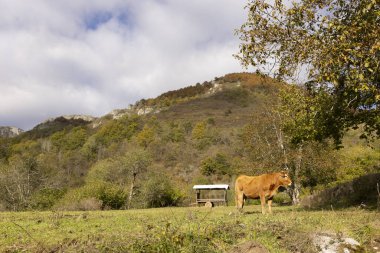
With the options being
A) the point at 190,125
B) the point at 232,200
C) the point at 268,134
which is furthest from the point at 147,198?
the point at 190,125

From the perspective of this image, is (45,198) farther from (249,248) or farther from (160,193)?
(249,248)

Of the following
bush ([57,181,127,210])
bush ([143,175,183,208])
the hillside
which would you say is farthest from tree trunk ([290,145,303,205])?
bush ([57,181,127,210])

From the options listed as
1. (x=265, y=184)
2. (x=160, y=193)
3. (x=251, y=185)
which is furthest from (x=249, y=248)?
(x=160, y=193)

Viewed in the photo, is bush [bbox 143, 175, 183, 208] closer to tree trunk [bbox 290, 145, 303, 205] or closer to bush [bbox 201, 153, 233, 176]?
tree trunk [bbox 290, 145, 303, 205]

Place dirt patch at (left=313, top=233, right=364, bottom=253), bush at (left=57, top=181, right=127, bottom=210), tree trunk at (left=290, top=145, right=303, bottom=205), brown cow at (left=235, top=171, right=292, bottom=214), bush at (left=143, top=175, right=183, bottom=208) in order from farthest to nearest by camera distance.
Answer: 1. bush at (left=143, top=175, right=183, bottom=208)
2. tree trunk at (left=290, top=145, right=303, bottom=205)
3. bush at (left=57, top=181, right=127, bottom=210)
4. brown cow at (left=235, top=171, right=292, bottom=214)
5. dirt patch at (left=313, top=233, right=364, bottom=253)

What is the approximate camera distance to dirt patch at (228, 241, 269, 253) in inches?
364

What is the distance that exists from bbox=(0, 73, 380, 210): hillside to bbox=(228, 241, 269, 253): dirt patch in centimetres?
863

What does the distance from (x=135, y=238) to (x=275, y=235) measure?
3652mm

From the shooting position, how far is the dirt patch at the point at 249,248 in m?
9.25

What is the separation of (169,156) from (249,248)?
91629mm

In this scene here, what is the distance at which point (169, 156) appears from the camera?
330ft

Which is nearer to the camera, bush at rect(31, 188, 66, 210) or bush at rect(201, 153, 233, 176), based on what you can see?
bush at rect(31, 188, 66, 210)

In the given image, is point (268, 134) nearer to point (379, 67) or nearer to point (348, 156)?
point (348, 156)

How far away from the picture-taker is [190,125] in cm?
12300
